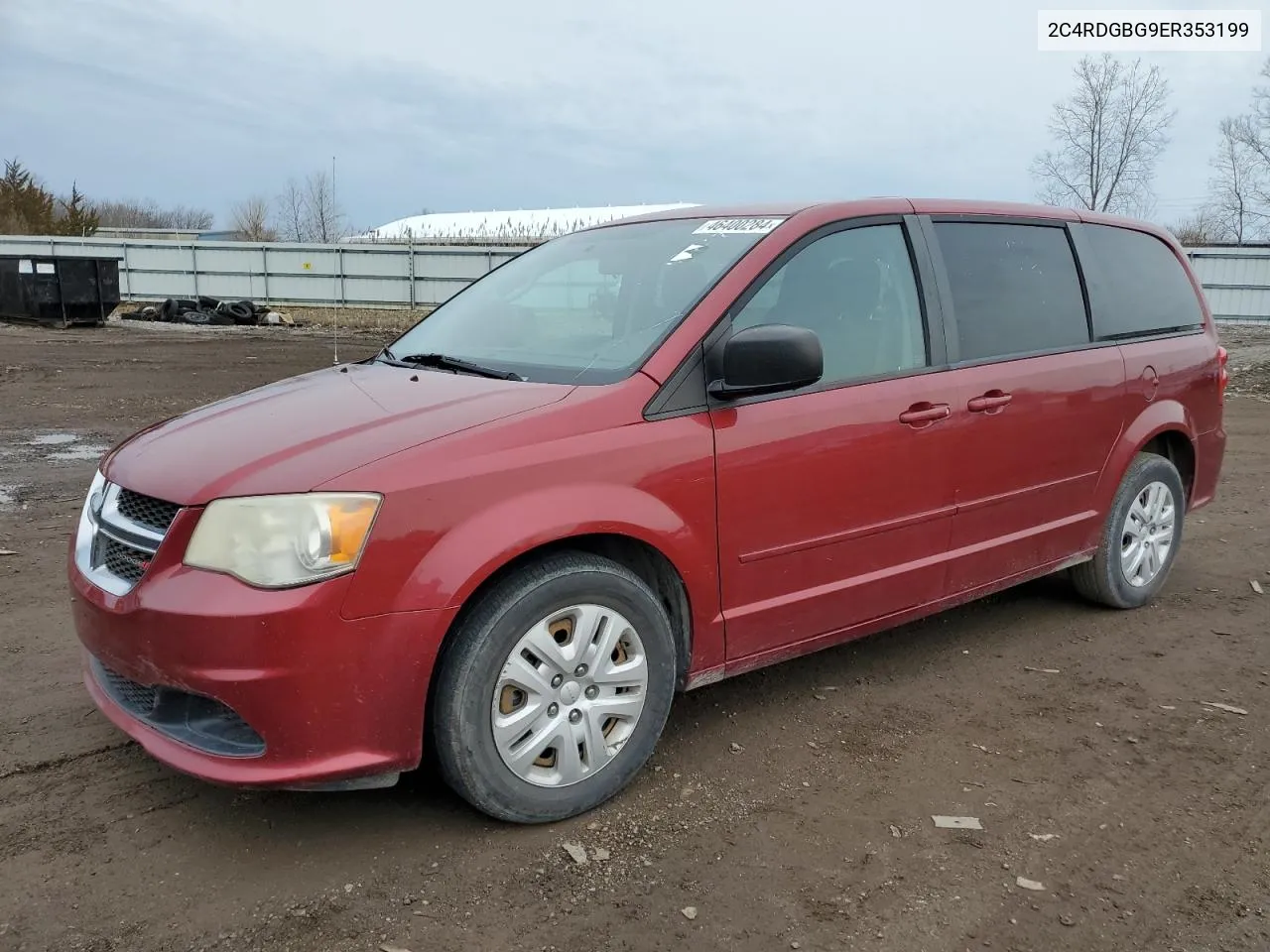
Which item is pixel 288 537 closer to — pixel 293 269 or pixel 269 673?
pixel 269 673

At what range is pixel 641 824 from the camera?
114 inches

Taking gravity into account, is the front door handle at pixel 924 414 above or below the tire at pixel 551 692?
above

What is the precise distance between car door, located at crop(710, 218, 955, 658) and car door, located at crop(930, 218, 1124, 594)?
14cm

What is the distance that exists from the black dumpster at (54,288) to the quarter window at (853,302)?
78.1 feet

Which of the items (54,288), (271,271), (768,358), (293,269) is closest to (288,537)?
(768,358)

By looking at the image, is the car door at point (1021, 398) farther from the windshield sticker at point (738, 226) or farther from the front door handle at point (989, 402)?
the windshield sticker at point (738, 226)

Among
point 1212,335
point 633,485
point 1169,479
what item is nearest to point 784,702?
point 633,485

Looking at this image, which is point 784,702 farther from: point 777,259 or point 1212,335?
point 1212,335


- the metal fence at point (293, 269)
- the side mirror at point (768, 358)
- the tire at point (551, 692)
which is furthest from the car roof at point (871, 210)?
the metal fence at point (293, 269)

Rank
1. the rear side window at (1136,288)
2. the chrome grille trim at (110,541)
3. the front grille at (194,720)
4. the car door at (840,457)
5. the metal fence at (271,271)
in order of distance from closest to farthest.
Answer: the front grille at (194,720)
the chrome grille trim at (110,541)
the car door at (840,457)
the rear side window at (1136,288)
the metal fence at (271,271)

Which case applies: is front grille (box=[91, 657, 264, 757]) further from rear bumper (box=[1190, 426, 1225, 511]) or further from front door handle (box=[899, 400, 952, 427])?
rear bumper (box=[1190, 426, 1225, 511])

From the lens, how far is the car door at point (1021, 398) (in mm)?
3828

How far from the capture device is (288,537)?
249 centimetres

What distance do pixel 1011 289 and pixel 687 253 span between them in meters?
1.45
